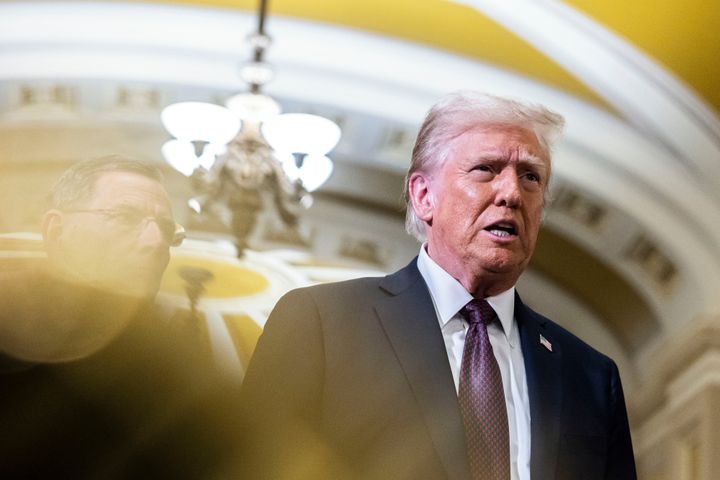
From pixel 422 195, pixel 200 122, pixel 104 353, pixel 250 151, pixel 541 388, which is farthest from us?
pixel 250 151

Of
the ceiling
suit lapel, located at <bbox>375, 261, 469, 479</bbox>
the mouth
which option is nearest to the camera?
suit lapel, located at <bbox>375, 261, 469, 479</bbox>

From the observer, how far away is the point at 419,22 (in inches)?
144

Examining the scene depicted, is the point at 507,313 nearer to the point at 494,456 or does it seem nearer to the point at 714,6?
the point at 494,456

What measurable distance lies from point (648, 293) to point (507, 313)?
68.4 inches

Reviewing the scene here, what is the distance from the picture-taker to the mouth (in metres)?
1.81

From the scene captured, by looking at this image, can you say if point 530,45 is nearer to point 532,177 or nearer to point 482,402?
point 532,177

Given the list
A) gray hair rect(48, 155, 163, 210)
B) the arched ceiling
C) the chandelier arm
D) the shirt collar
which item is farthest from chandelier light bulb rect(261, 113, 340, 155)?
the shirt collar

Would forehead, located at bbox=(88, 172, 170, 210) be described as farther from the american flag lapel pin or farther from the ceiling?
the ceiling

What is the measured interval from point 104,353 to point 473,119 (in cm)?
73

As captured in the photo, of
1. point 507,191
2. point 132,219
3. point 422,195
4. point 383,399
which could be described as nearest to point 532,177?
point 507,191

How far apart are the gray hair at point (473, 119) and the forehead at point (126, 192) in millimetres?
519

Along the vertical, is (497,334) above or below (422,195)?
below

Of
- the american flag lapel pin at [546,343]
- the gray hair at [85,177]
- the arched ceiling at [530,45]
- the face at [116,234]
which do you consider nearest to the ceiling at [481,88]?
the arched ceiling at [530,45]

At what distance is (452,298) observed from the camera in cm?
184
